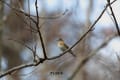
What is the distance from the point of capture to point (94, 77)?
6.89 m

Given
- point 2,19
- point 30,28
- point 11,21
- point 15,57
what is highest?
point 11,21

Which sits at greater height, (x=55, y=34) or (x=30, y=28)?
(x=55, y=34)

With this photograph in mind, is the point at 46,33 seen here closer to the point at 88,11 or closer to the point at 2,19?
the point at 88,11

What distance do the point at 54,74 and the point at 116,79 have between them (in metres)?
1.27

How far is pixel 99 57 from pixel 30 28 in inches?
70.5

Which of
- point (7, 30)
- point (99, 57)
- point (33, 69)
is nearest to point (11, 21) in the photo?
point (7, 30)

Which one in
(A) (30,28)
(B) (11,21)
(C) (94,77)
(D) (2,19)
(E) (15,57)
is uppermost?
(B) (11,21)

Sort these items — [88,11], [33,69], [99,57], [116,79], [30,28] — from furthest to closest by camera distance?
[88,11] < [99,57] < [116,79] < [33,69] < [30,28]

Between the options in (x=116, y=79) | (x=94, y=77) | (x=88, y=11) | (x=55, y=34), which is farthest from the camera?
(x=55, y=34)

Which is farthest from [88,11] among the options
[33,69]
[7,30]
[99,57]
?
[7,30]

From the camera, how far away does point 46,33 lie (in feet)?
43.2

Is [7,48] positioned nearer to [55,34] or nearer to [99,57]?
[55,34]

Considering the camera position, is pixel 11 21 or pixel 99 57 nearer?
pixel 99 57

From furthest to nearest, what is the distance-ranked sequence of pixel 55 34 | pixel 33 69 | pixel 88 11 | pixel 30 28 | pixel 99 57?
pixel 55 34 < pixel 88 11 < pixel 99 57 < pixel 33 69 < pixel 30 28
